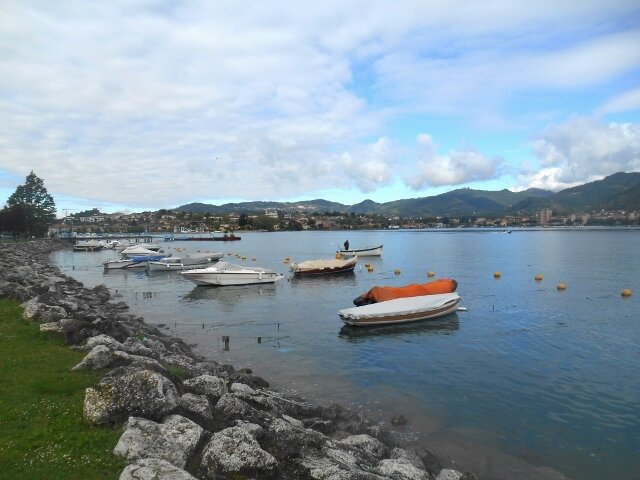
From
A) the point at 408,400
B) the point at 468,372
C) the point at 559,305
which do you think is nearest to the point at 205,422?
the point at 408,400

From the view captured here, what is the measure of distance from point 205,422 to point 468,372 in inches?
472

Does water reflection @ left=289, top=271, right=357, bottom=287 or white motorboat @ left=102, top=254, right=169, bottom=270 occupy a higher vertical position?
white motorboat @ left=102, top=254, right=169, bottom=270

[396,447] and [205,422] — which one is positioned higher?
[205,422]

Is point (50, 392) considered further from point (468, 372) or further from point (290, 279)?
point (290, 279)

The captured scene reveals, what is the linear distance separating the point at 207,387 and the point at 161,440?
349 centimetres

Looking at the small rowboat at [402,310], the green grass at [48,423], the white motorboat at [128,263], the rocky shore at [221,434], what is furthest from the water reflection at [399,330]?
the white motorboat at [128,263]

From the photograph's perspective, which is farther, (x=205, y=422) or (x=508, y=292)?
(x=508, y=292)

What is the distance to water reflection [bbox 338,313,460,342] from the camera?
77.8ft

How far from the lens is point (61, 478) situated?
6230 millimetres

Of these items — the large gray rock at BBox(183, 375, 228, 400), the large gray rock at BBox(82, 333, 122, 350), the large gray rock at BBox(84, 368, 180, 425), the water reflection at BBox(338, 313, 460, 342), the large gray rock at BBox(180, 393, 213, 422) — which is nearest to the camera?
the large gray rock at BBox(84, 368, 180, 425)

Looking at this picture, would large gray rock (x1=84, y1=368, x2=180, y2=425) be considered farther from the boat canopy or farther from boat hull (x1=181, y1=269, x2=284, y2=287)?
the boat canopy

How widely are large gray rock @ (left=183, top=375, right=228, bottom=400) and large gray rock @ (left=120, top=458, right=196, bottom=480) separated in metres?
4.08

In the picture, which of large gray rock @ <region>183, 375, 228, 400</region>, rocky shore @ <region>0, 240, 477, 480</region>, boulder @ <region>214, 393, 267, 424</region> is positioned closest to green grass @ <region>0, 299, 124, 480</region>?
rocky shore @ <region>0, 240, 477, 480</region>

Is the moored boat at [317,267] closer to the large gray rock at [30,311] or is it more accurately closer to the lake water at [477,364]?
the lake water at [477,364]
